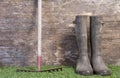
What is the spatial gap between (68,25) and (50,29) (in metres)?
0.17

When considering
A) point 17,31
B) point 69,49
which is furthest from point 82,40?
point 17,31

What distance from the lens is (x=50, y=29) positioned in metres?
2.54

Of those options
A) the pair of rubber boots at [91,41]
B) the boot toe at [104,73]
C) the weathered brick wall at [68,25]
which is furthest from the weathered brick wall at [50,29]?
the boot toe at [104,73]

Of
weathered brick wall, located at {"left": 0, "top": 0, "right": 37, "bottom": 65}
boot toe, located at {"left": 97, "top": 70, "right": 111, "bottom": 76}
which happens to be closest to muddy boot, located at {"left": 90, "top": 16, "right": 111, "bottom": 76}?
boot toe, located at {"left": 97, "top": 70, "right": 111, "bottom": 76}

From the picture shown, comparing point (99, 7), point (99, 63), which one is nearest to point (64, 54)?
point (99, 63)

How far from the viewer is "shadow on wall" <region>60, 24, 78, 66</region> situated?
8.37 ft

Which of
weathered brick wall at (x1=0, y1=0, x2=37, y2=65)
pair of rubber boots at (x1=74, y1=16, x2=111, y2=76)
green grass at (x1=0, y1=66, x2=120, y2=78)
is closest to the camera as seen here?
green grass at (x1=0, y1=66, x2=120, y2=78)

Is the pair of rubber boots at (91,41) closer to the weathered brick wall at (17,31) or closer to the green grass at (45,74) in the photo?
the green grass at (45,74)

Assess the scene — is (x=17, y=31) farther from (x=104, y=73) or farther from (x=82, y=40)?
(x=104, y=73)

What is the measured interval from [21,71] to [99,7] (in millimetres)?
912

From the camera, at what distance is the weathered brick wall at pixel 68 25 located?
254cm

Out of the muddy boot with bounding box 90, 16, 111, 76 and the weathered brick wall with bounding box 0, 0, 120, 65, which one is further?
the weathered brick wall with bounding box 0, 0, 120, 65

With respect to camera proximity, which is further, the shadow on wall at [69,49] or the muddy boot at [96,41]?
the shadow on wall at [69,49]

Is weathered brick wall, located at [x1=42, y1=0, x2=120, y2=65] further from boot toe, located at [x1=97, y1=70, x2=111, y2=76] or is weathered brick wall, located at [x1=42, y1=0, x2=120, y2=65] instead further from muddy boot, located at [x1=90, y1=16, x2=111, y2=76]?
boot toe, located at [x1=97, y1=70, x2=111, y2=76]
